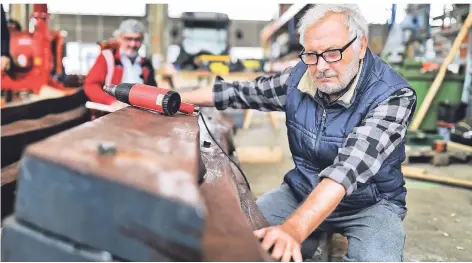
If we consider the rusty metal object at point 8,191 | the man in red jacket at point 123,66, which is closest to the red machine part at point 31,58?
the man in red jacket at point 123,66

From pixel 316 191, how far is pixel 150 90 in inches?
27.3

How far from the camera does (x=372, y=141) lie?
156cm

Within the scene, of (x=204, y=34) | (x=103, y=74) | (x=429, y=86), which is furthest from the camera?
(x=204, y=34)

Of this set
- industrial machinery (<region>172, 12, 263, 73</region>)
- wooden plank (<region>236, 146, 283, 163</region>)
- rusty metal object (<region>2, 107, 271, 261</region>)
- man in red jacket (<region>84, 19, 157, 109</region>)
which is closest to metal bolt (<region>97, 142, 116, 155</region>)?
rusty metal object (<region>2, 107, 271, 261</region>)

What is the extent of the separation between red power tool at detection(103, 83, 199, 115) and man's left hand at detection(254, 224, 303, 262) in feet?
2.11

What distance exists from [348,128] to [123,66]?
2.45 m

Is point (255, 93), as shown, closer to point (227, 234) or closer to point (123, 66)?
point (227, 234)

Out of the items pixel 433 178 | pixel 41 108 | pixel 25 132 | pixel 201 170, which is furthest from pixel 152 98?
pixel 433 178

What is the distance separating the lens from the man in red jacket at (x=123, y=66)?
3615 millimetres

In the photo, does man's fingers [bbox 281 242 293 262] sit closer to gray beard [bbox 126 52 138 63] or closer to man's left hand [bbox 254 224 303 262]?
man's left hand [bbox 254 224 303 262]

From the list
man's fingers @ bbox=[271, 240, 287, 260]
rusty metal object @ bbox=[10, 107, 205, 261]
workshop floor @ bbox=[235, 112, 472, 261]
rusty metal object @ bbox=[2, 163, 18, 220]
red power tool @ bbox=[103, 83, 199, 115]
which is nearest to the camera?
rusty metal object @ bbox=[10, 107, 205, 261]

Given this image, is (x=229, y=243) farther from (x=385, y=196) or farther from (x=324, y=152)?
(x=385, y=196)

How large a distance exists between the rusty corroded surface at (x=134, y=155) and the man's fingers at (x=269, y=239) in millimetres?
270

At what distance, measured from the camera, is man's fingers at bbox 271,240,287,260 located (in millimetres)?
1140
